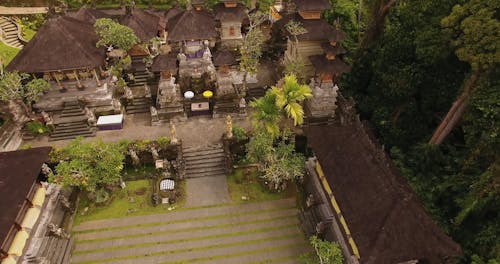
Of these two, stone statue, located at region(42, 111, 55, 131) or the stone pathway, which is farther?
stone statue, located at region(42, 111, 55, 131)

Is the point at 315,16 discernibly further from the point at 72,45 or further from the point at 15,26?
the point at 15,26

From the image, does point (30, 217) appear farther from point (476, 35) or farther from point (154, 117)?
point (476, 35)

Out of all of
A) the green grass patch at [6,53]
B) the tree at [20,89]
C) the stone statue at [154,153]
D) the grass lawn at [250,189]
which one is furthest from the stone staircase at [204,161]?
the green grass patch at [6,53]

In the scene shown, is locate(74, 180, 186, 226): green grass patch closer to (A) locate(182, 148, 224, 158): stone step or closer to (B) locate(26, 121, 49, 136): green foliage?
(A) locate(182, 148, 224, 158): stone step

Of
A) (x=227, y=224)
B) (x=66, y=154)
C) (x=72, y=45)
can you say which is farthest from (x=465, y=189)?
(x=72, y=45)

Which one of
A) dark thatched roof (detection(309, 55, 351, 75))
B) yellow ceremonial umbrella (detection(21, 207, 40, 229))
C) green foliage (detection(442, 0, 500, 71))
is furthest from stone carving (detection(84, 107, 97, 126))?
green foliage (detection(442, 0, 500, 71))

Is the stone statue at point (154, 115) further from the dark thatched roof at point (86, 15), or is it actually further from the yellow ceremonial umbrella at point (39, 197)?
the dark thatched roof at point (86, 15)
